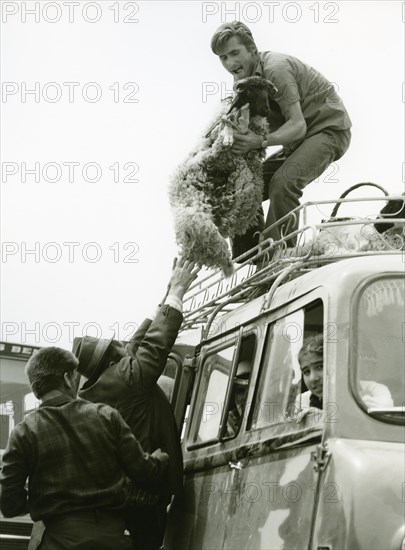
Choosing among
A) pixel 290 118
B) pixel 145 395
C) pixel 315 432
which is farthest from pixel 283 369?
pixel 290 118

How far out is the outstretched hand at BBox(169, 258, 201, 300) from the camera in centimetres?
686

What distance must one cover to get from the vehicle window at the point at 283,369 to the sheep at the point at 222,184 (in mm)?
1151

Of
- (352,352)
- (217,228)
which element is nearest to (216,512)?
(352,352)

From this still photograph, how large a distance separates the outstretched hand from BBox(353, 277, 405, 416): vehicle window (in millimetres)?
1837

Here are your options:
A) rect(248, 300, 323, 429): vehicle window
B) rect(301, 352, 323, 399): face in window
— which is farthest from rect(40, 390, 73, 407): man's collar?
rect(301, 352, 323, 399): face in window

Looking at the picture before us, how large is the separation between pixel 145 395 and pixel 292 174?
88.8 inches

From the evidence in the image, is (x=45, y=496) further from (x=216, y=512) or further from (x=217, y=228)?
(x=217, y=228)

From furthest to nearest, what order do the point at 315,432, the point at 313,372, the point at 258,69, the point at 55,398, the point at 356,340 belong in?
the point at 258,69 → the point at 55,398 → the point at 313,372 → the point at 356,340 → the point at 315,432

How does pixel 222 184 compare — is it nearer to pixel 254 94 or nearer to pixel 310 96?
pixel 254 94

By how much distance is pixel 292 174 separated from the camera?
7.82 metres

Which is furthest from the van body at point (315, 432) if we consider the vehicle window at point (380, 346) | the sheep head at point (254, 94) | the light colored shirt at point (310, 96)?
the light colored shirt at point (310, 96)

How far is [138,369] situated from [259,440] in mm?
1147

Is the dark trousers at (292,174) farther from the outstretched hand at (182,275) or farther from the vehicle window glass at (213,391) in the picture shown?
the vehicle window glass at (213,391)

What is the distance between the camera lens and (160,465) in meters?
6.09
